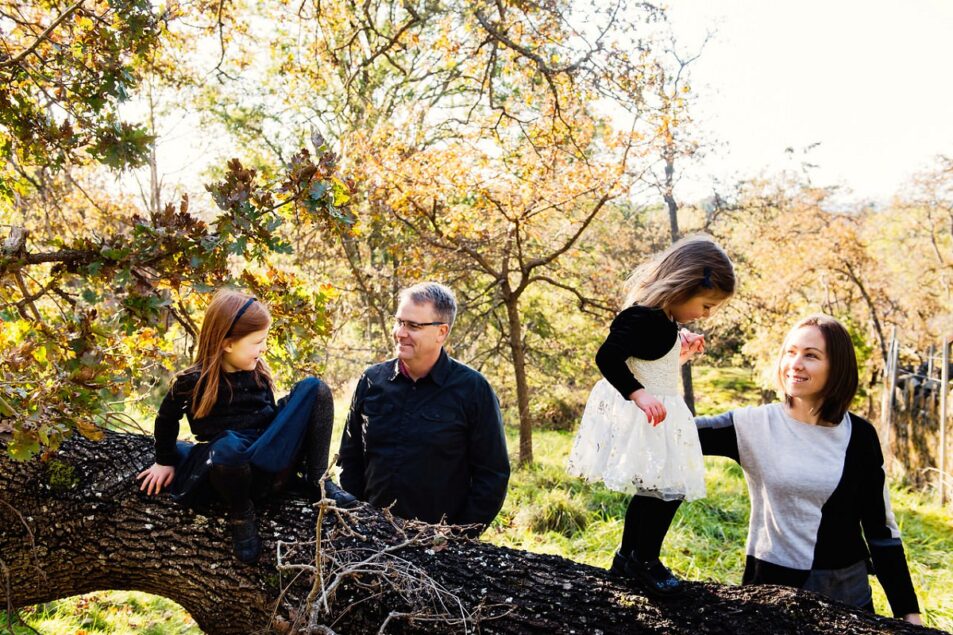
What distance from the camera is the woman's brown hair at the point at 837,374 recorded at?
234 centimetres

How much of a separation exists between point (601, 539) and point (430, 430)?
11.6ft

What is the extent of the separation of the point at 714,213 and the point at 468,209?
9.34 meters

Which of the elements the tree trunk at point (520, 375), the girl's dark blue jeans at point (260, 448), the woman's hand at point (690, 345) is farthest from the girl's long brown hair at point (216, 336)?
the tree trunk at point (520, 375)

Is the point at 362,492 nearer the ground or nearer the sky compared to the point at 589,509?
nearer the sky

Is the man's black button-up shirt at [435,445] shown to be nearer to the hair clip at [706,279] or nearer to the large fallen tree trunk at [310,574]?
the large fallen tree trunk at [310,574]

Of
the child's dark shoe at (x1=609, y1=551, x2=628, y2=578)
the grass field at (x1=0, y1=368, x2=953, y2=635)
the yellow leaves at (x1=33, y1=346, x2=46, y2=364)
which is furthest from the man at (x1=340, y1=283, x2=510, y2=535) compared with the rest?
the grass field at (x1=0, y1=368, x2=953, y2=635)

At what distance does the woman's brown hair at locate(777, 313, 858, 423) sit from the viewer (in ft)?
7.66

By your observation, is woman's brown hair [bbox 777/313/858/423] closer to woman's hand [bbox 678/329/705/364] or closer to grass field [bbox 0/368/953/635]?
woman's hand [bbox 678/329/705/364]

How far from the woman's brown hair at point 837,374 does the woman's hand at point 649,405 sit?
0.59m

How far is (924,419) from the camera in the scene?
1108 centimetres

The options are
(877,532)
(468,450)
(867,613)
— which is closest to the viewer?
(867,613)

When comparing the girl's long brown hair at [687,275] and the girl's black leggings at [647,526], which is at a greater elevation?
the girl's long brown hair at [687,275]

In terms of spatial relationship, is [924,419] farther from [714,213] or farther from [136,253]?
[136,253]

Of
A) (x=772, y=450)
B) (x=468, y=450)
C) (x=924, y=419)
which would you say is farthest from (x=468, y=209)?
(x=924, y=419)
